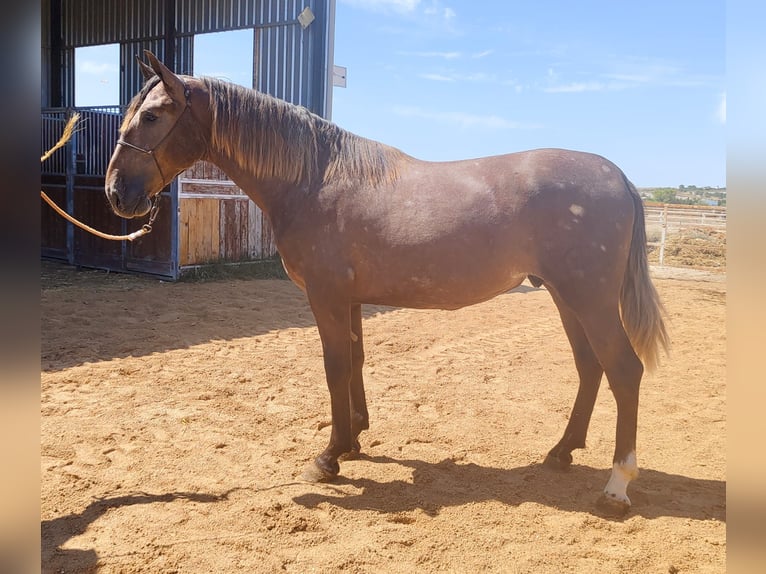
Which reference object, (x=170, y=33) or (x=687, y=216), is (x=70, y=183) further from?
(x=687, y=216)

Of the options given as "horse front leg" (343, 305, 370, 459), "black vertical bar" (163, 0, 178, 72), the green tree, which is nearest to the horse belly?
"horse front leg" (343, 305, 370, 459)

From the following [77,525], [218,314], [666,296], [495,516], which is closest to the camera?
[77,525]

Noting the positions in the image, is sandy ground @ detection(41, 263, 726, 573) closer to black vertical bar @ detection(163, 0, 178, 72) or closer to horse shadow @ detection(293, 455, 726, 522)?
horse shadow @ detection(293, 455, 726, 522)

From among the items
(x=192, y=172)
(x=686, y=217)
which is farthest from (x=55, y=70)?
(x=686, y=217)

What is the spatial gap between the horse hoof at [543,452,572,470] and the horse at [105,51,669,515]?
0.35 metres

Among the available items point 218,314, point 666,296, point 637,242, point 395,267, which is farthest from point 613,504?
point 666,296

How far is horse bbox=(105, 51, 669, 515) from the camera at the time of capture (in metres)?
2.84

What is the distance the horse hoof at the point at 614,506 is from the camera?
8.95ft

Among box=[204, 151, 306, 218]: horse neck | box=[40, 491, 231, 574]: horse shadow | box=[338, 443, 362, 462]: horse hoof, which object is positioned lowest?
box=[338, 443, 362, 462]: horse hoof

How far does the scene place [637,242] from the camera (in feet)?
9.81

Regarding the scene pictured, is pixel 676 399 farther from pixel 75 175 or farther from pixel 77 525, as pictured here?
pixel 75 175

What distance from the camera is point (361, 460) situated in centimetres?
339

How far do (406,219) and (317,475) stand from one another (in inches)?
58.6
